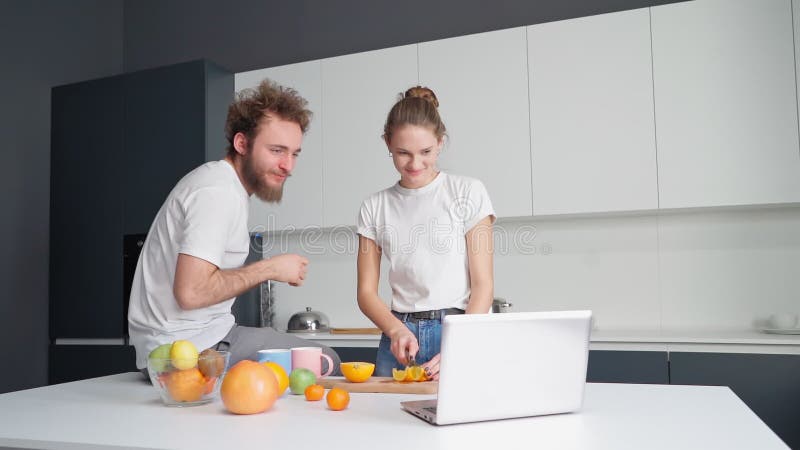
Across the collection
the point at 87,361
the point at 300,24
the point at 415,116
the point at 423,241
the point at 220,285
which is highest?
the point at 300,24

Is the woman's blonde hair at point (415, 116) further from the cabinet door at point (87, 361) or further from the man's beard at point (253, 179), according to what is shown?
the cabinet door at point (87, 361)

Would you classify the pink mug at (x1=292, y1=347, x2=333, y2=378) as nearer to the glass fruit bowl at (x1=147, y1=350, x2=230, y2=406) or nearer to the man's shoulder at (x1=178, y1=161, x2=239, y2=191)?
the glass fruit bowl at (x1=147, y1=350, x2=230, y2=406)

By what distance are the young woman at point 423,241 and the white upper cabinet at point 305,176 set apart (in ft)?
4.83

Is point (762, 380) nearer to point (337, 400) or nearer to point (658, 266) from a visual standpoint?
point (658, 266)

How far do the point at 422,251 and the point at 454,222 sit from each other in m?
0.14

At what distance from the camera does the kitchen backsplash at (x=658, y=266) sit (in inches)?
125

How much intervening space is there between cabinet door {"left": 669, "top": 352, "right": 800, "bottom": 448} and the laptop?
5.83 feet

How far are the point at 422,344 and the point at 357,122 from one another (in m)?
1.82

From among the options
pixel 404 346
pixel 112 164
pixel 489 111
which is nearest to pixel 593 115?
pixel 489 111

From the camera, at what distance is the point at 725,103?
2.97 metres

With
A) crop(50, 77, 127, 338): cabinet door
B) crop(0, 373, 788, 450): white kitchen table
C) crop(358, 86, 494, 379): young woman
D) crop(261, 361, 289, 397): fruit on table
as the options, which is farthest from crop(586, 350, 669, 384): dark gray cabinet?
crop(50, 77, 127, 338): cabinet door

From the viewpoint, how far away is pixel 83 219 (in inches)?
159

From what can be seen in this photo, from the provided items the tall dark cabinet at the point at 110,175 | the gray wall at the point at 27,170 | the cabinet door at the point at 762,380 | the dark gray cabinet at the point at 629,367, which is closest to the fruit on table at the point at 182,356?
the dark gray cabinet at the point at 629,367

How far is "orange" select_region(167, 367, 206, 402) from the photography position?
136cm
